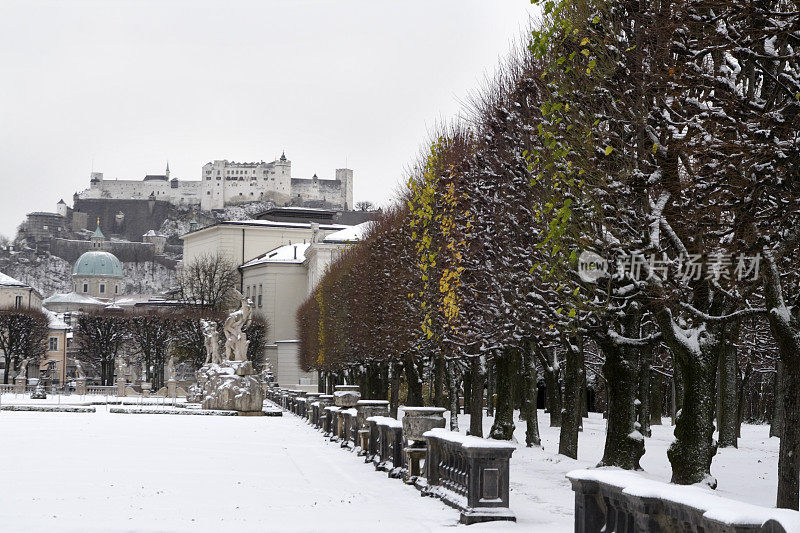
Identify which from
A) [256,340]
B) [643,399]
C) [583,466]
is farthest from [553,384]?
[256,340]

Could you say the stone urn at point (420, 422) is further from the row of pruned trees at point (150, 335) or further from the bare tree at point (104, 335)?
the bare tree at point (104, 335)

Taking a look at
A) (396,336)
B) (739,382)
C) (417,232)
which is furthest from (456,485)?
(739,382)

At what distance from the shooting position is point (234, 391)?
176 feet

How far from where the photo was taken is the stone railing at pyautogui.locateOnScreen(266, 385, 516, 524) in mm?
13961

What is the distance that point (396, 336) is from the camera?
1663 inches

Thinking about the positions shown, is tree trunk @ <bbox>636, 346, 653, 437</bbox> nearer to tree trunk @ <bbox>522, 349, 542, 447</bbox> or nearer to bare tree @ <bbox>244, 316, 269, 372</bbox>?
tree trunk @ <bbox>522, 349, 542, 447</bbox>

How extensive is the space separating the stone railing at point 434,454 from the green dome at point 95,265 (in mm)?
166501

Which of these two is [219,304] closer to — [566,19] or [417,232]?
[417,232]

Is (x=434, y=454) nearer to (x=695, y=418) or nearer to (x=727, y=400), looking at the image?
(x=695, y=418)

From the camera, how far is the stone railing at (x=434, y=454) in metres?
14.0

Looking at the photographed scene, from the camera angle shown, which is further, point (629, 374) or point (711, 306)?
point (629, 374)

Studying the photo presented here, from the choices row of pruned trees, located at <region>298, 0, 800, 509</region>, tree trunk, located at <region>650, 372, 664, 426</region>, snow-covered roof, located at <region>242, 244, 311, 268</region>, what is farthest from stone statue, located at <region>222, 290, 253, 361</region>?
snow-covered roof, located at <region>242, 244, 311, 268</region>

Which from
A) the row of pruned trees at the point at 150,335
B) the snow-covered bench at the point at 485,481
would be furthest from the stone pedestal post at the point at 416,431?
the row of pruned trees at the point at 150,335

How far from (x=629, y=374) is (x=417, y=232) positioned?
57.8ft
